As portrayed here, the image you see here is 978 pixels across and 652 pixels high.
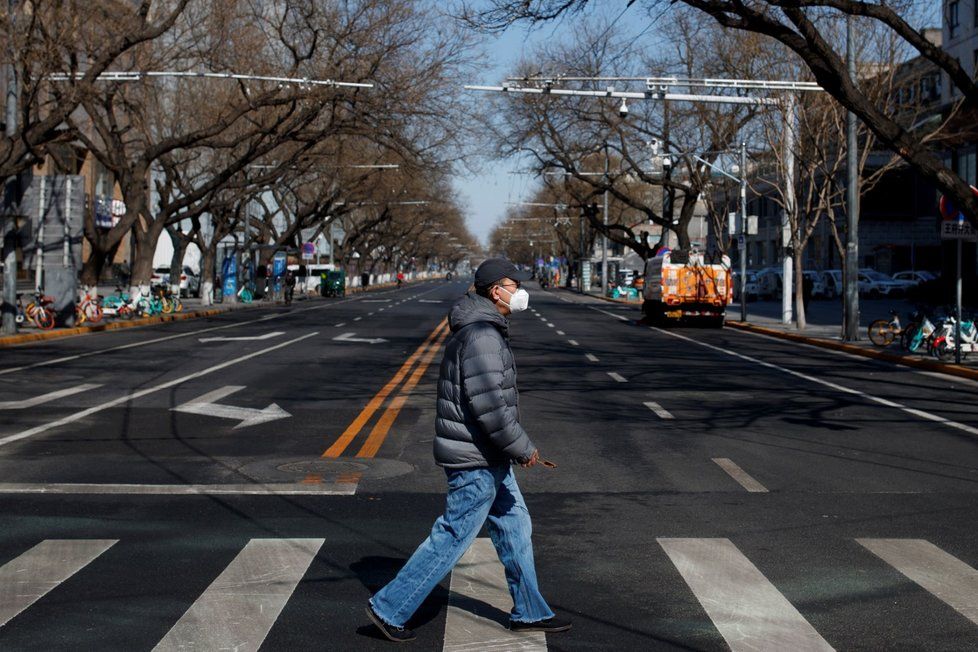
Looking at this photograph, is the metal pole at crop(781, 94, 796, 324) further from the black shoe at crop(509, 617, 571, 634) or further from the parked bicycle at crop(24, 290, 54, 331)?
the black shoe at crop(509, 617, 571, 634)

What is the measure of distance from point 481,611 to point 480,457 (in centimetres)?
99

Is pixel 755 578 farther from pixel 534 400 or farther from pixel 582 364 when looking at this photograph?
pixel 582 364

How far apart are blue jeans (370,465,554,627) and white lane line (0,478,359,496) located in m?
3.85

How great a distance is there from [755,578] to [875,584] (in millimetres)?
620

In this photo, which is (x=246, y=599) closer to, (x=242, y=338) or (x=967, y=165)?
(x=242, y=338)

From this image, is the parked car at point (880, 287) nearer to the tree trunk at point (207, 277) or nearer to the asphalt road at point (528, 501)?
the tree trunk at point (207, 277)

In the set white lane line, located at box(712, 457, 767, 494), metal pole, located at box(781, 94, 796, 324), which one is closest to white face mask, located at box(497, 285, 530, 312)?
white lane line, located at box(712, 457, 767, 494)

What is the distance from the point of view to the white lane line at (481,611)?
5.88 m

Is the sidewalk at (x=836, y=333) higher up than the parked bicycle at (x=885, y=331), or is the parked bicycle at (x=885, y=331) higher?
the parked bicycle at (x=885, y=331)

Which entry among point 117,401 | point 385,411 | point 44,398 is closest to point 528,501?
point 385,411

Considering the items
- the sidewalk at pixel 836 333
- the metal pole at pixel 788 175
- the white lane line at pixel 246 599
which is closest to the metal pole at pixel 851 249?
the sidewalk at pixel 836 333

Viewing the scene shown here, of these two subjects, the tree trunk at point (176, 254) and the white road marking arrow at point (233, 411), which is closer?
the white road marking arrow at point (233, 411)

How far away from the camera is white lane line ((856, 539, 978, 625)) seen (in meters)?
6.67

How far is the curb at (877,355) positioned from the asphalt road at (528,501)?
2876mm
